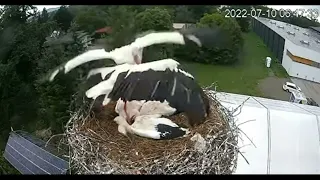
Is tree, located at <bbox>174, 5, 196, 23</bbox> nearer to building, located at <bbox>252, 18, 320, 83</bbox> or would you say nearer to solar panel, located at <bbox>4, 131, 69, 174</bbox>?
building, located at <bbox>252, 18, 320, 83</bbox>

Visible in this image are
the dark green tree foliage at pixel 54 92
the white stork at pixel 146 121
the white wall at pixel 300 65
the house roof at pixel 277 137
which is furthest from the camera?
the white wall at pixel 300 65

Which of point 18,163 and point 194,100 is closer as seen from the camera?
point 194,100

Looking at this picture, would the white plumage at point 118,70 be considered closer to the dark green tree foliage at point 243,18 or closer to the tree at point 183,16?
the tree at point 183,16

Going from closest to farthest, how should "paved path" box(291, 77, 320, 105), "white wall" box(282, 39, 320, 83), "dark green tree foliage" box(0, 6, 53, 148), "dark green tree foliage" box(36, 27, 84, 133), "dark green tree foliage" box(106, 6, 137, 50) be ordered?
"dark green tree foliage" box(106, 6, 137, 50)
"dark green tree foliage" box(36, 27, 84, 133)
"white wall" box(282, 39, 320, 83)
"paved path" box(291, 77, 320, 105)
"dark green tree foliage" box(0, 6, 53, 148)

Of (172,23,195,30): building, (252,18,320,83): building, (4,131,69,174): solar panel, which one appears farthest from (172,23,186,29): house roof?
(4,131,69,174): solar panel

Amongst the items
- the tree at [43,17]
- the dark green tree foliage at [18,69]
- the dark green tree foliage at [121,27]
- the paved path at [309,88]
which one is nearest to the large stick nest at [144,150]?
the dark green tree foliage at [121,27]

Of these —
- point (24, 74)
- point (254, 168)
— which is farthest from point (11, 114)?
point (254, 168)

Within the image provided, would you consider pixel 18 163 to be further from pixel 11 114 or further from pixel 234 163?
pixel 234 163
